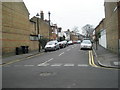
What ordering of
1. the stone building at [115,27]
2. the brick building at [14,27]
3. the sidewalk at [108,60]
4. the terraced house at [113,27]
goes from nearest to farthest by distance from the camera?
the sidewalk at [108,60], the stone building at [115,27], the terraced house at [113,27], the brick building at [14,27]

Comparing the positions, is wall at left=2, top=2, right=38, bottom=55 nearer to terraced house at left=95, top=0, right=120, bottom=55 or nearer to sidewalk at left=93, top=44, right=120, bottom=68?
sidewalk at left=93, top=44, right=120, bottom=68

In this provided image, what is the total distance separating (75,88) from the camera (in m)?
7.31

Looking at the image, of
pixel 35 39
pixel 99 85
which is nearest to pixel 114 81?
pixel 99 85

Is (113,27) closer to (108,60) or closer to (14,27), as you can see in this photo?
(108,60)

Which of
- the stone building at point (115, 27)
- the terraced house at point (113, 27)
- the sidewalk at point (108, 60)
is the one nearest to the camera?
the sidewalk at point (108, 60)

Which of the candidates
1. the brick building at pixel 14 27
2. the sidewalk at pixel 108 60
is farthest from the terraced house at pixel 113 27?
the brick building at pixel 14 27

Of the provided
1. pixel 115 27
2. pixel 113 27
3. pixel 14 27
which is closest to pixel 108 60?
pixel 115 27

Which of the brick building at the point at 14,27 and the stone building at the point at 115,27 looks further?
the brick building at the point at 14,27

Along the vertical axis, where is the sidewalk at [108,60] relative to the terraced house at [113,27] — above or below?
below

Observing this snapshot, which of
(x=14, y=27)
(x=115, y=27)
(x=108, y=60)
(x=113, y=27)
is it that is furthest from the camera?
(x=14, y=27)

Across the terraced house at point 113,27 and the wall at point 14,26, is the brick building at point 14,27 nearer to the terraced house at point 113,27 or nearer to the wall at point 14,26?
the wall at point 14,26

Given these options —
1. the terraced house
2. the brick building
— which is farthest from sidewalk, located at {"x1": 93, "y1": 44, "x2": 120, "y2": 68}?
the brick building

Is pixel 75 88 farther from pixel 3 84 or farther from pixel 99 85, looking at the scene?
pixel 3 84

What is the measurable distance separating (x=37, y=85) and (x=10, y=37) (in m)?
18.6
